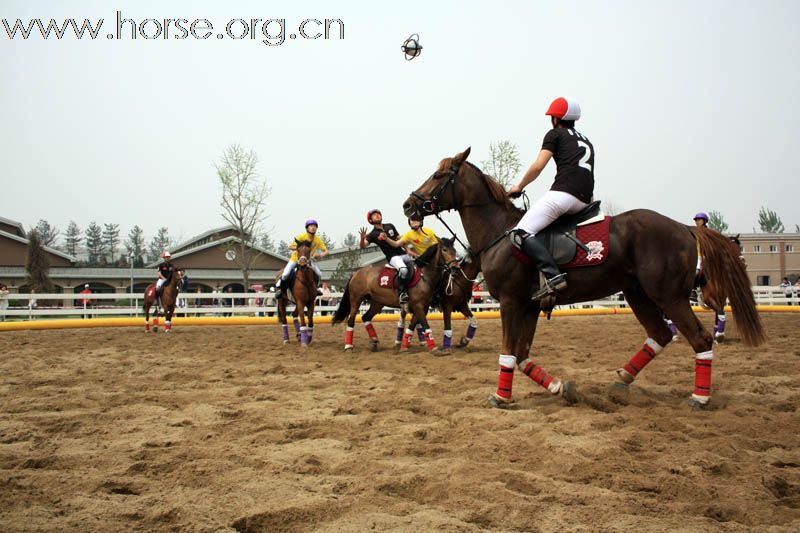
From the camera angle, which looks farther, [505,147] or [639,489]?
[505,147]

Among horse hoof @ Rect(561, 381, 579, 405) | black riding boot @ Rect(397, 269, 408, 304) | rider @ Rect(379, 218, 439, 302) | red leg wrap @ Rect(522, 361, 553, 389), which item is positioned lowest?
horse hoof @ Rect(561, 381, 579, 405)

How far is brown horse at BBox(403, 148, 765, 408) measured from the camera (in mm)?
6617

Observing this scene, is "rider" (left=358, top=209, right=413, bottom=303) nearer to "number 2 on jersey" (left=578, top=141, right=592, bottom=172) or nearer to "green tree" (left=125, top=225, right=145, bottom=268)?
"number 2 on jersey" (left=578, top=141, right=592, bottom=172)

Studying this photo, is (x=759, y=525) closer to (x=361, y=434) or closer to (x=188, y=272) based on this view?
(x=361, y=434)

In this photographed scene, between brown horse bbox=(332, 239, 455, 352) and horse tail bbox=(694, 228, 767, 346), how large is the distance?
677 cm

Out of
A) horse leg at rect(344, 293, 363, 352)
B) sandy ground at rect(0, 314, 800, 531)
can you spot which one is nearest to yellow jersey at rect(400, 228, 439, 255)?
horse leg at rect(344, 293, 363, 352)

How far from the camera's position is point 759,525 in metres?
3.44

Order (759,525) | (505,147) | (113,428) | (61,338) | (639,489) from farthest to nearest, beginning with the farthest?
(505,147)
(61,338)
(113,428)
(639,489)
(759,525)

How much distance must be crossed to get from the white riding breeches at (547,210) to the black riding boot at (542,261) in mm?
103

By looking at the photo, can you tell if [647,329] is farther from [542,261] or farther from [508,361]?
[508,361]

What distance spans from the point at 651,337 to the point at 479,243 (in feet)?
7.65

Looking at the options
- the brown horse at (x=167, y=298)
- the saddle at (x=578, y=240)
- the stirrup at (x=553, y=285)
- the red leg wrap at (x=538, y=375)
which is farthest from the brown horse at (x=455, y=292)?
the brown horse at (x=167, y=298)

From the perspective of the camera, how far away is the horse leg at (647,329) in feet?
23.8

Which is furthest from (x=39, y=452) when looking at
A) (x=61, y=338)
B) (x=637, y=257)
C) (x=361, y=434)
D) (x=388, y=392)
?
(x=61, y=338)
